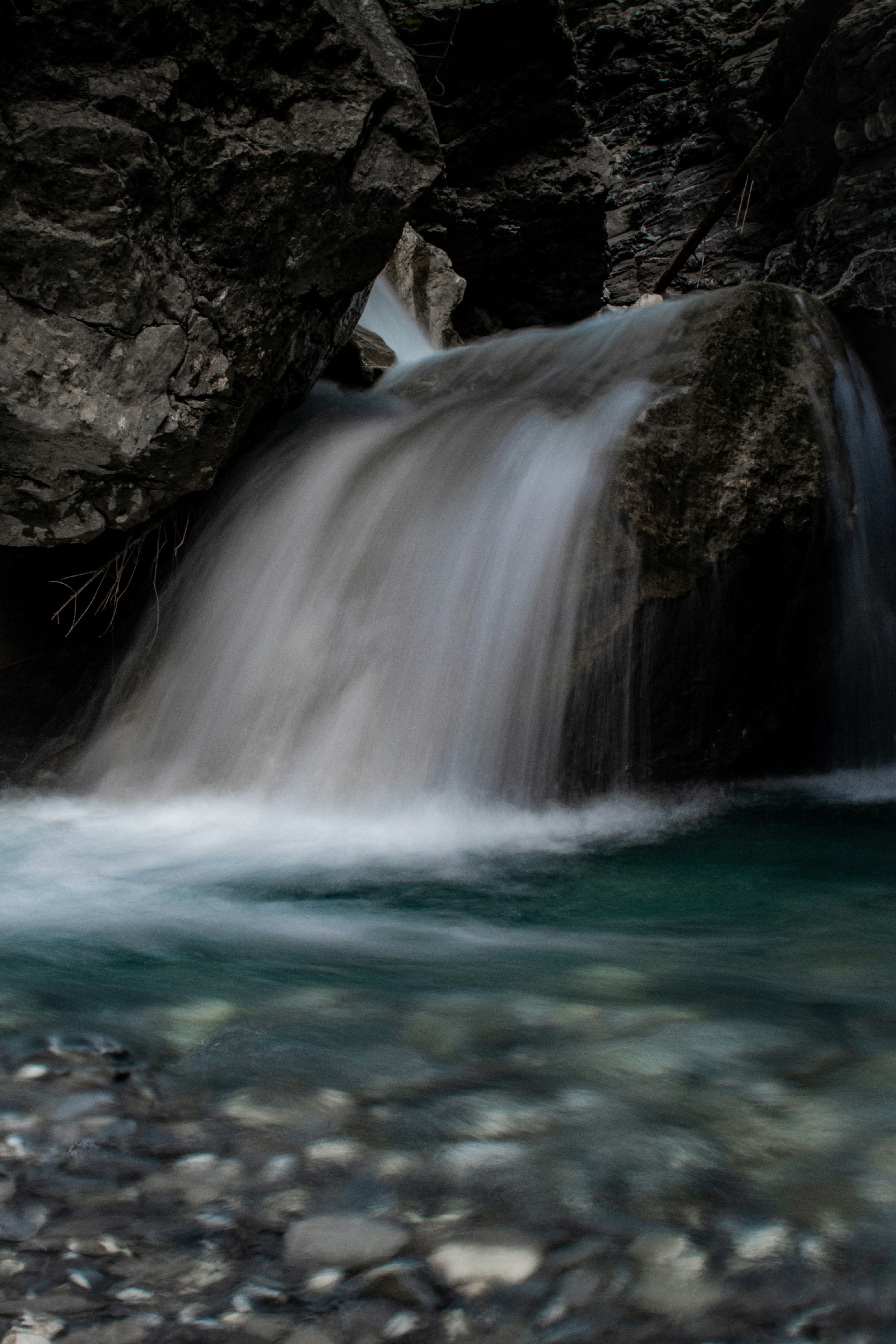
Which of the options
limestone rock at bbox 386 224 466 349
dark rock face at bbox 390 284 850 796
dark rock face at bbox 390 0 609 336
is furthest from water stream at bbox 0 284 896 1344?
dark rock face at bbox 390 0 609 336

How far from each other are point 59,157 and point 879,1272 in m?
4.13

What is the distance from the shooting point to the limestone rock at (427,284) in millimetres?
8641

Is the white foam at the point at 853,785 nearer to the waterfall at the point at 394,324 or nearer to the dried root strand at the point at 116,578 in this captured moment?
the dried root strand at the point at 116,578

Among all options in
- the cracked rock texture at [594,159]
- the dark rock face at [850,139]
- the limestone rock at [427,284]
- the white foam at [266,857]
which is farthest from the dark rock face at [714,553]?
the limestone rock at [427,284]

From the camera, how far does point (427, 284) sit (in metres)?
8.84

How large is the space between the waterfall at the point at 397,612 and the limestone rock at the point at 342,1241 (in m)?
2.85

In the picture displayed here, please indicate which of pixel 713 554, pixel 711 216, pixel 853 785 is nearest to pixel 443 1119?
pixel 713 554

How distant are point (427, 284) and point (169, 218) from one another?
5.53 m

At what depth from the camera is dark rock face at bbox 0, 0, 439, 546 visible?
346 centimetres

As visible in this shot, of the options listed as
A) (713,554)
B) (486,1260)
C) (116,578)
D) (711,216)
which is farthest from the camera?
(711,216)

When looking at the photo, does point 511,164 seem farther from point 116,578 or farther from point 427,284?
point 116,578

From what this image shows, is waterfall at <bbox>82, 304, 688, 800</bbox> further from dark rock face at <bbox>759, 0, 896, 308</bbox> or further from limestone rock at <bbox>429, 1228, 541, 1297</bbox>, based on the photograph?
dark rock face at <bbox>759, 0, 896, 308</bbox>

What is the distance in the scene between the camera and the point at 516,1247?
3.31 feet

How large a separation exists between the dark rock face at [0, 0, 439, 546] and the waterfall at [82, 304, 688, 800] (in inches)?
28.1
